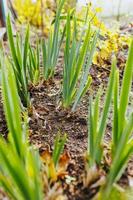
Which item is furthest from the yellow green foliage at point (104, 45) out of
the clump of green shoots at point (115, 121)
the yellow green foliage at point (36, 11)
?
the yellow green foliage at point (36, 11)

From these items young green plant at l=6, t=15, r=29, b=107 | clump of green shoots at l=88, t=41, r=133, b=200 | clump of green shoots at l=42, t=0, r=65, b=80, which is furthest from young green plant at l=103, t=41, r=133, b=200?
clump of green shoots at l=42, t=0, r=65, b=80

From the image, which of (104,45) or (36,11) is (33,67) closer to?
(104,45)

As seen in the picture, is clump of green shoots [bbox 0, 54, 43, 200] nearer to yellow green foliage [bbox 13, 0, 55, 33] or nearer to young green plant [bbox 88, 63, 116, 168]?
young green plant [bbox 88, 63, 116, 168]

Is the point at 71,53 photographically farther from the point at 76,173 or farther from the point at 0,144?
the point at 0,144

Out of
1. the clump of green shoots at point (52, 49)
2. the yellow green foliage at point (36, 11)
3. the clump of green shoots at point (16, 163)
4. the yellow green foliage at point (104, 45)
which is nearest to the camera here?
the clump of green shoots at point (16, 163)

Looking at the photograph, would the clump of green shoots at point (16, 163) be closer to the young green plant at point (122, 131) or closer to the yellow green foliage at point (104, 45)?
the young green plant at point (122, 131)

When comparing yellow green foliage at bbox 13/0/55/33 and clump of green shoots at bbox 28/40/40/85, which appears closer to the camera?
clump of green shoots at bbox 28/40/40/85

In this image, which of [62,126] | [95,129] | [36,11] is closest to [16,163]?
[95,129]

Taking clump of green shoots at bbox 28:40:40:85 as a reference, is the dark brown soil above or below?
below

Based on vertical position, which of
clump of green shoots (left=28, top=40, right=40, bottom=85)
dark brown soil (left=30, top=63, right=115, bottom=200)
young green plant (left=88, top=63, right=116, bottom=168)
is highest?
young green plant (left=88, top=63, right=116, bottom=168)
